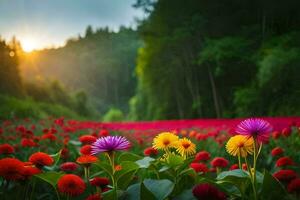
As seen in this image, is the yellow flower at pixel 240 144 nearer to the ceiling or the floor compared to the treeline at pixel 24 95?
nearer to the floor

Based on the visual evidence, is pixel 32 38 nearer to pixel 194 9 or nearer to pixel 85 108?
pixel 194 9

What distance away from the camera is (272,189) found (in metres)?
1.53

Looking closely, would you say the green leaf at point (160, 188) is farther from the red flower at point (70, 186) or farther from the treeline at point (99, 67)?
the treeline at point (99, 67)

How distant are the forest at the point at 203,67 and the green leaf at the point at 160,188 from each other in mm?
9726

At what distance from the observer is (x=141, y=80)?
21.5m

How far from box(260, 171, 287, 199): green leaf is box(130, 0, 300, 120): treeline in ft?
32.5

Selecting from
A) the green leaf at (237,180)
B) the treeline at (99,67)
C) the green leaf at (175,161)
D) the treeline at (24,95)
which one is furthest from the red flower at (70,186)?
the treeline at (99,67)

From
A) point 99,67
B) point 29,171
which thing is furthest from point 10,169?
point 99,67

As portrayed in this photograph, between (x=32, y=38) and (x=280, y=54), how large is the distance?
6.98 metres

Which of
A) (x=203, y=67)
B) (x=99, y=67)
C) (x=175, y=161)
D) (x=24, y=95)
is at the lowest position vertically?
(x=175, y=161)

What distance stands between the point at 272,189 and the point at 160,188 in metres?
0.40

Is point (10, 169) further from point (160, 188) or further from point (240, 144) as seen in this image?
point (240, 144)

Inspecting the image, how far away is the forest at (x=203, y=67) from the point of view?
12398mm

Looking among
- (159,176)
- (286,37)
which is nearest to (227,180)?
(159,176)
